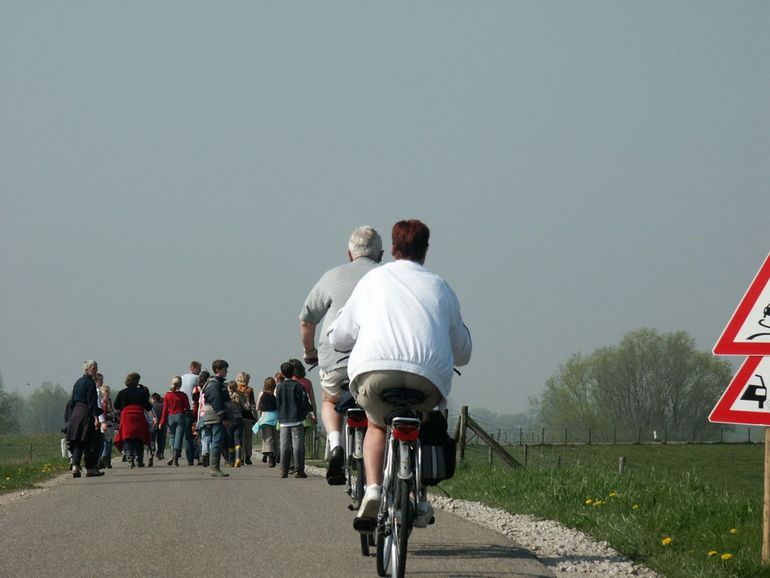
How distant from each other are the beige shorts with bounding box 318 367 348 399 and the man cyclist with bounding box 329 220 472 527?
1.20 metres

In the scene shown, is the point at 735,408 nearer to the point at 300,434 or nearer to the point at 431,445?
the point at 431,445

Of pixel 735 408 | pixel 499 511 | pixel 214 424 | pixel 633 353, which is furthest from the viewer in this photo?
pixel 633 353

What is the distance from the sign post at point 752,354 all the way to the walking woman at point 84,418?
12919 mm

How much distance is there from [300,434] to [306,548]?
10.4 metres

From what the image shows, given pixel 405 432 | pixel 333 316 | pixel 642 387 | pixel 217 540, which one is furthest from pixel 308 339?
pixel 642 387

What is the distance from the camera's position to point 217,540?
347 inches

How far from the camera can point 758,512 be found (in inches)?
415

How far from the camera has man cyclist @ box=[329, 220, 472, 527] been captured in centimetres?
650

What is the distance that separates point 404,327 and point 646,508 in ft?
16.8

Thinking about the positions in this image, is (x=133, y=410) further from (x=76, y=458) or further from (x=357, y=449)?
(x=357, y=449)

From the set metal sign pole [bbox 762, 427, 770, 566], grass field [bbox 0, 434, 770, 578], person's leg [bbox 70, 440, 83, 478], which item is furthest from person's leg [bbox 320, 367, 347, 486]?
person's leg [bbox 70, 440, 83, 478]

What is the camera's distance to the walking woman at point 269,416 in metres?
23.4

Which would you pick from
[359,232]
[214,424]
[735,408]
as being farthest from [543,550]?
[214,424]

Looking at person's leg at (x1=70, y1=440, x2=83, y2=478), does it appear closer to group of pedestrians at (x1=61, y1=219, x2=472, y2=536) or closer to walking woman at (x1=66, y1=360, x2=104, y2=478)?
walking woman at (x1=66, y1=360, x2=104, y2=478)
